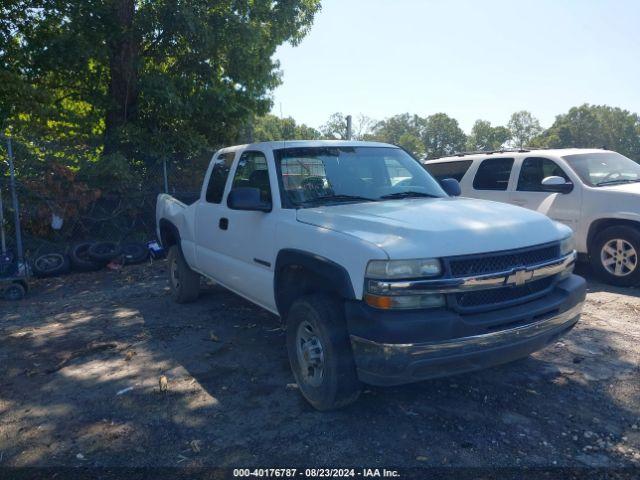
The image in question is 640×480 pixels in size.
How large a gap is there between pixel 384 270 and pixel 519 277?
Result: 3.06ft

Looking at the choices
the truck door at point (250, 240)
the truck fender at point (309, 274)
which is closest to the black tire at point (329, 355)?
the truck fender at point (309, 274)

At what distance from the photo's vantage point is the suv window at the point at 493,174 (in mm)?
8039

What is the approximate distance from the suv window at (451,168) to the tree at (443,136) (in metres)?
102

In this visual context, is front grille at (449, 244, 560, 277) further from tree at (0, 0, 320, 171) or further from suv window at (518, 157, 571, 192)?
tree at (0, 0, 320, 171)

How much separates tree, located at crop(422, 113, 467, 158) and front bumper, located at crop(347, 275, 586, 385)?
357 feet

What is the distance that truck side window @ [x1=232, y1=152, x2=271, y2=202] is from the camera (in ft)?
14.4

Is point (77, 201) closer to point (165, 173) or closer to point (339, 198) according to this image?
point (165, 173)

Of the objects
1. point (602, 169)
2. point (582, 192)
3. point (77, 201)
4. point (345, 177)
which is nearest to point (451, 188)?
point (345, 177)

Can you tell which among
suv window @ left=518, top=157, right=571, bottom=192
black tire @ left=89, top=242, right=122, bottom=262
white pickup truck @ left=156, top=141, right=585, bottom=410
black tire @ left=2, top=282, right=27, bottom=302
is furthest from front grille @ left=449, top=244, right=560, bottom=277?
black tire @ left=89, top=242, right=122, bottom=262

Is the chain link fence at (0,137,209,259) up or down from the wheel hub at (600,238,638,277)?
up

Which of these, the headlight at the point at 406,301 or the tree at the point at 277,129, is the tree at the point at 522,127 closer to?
the tree at the point at 277,129

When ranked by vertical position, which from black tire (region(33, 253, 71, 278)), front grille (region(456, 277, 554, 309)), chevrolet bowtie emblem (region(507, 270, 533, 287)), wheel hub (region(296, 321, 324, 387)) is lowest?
black tire (region(33, 253, 71, 278))

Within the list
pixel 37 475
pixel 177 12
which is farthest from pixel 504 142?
pixel 37 475

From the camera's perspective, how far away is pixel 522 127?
10850 cm
